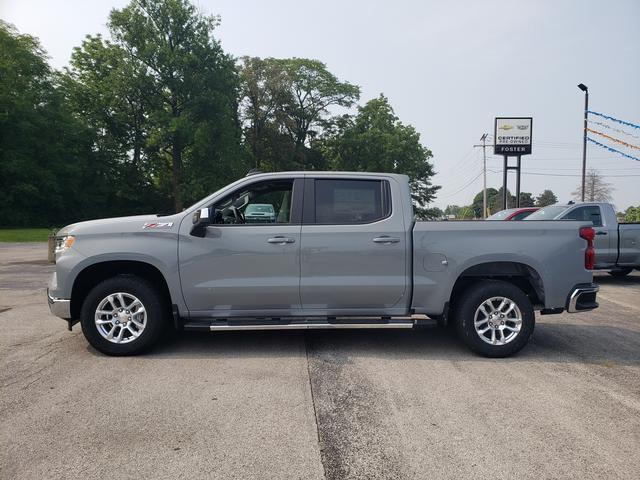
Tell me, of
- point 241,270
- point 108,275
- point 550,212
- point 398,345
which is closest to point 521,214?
point 550,212

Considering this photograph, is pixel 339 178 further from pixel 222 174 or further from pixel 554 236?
pixel 222 174

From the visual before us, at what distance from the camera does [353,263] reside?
5094 mm

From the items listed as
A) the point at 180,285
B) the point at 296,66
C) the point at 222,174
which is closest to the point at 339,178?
the point at 180,285

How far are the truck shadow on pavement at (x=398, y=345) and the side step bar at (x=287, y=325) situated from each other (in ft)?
1.19

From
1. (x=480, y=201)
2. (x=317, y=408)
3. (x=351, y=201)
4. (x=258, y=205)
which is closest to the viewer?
(x=317, y=408)

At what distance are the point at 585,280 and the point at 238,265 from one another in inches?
151

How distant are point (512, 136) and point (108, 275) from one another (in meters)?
34.3

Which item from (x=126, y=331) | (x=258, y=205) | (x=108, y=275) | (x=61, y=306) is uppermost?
(x=258, y=205)

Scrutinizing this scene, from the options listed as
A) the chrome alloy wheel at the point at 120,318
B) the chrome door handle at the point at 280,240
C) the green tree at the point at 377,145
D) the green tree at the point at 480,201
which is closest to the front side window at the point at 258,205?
the chrome door handle at the point at 280,240

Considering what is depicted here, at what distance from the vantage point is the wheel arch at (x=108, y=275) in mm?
5145

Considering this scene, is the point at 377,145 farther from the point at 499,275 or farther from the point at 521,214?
the point at 499,275

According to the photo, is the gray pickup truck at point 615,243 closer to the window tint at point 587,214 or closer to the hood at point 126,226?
the window tint at point 587,214

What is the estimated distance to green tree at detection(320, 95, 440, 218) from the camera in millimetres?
48125

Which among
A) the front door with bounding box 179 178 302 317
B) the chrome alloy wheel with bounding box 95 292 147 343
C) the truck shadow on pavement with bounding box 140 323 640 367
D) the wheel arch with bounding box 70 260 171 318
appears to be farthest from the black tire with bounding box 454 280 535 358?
the chrome alloy wheel with bounding box 95 292 147 343
